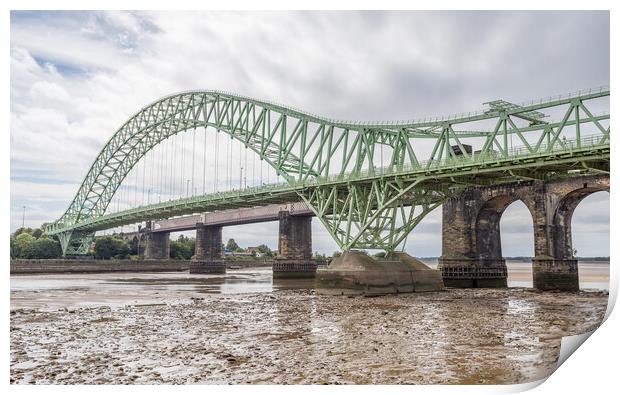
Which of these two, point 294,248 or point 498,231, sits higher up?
point 498,231

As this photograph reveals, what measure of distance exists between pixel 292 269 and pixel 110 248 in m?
38.8

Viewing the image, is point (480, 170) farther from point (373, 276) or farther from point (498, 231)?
point (498, 231)

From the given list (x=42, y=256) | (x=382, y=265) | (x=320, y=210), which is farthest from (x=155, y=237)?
(x=382, y=265)

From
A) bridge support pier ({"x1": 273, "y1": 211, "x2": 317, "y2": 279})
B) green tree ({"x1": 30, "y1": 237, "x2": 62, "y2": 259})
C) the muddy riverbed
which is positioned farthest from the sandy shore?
green tree ({"x1": 30, "y1": 237, "x2": 62, "y2": 259})

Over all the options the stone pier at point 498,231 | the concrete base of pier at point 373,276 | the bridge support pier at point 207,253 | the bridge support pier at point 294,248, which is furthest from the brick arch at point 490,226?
the bridge support pier at point 207,253

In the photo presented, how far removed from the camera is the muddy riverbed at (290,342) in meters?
11.9

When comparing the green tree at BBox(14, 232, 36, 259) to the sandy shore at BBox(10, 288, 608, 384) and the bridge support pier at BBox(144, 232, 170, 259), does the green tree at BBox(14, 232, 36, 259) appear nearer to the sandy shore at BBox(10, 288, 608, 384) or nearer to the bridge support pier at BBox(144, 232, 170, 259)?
the sandy shore at BBox(10, 288, 608, 384)

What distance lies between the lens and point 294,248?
68250 millimetres

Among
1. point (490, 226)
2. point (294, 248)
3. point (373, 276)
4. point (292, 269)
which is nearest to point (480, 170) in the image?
point (373, 276)

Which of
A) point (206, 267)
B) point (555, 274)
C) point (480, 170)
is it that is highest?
point (480, 170)

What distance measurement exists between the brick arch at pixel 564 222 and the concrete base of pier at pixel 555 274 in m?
0.71

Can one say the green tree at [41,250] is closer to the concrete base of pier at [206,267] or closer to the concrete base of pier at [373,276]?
the concrete base of pier at [206,267]

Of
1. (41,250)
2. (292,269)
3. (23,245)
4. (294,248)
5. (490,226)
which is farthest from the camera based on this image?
(41,250)

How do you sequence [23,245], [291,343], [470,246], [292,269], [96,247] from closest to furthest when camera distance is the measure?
[291,343] < [470,246] < [23,245] < [292,269] < [96,247]
